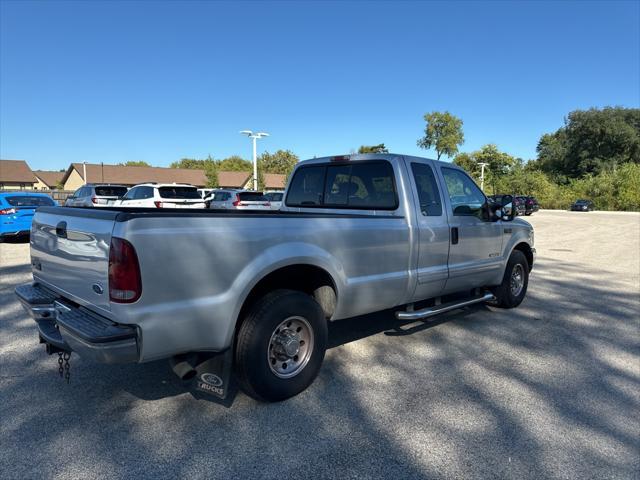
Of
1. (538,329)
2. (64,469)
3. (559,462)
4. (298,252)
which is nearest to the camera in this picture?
(64,469)

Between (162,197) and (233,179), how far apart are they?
6223cm

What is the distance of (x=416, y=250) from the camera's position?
13.8ft

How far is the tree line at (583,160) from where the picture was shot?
5006cm

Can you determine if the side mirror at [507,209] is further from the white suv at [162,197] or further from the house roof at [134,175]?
the house roof at [134,175]

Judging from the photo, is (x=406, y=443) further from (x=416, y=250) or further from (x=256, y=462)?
(x=416, y=250)

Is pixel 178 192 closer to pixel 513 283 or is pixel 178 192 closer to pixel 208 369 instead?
pixel 513 283

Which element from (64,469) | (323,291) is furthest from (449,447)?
(64,469)

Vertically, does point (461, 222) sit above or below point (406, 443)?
above

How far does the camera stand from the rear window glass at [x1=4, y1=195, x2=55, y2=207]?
1201 centimetres

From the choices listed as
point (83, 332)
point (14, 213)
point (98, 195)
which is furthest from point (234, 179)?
point (83, 332)

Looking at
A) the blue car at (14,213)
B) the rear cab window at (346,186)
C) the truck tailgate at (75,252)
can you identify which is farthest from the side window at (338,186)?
the blue car at (14,213)

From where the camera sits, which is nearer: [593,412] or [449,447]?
[449,447]

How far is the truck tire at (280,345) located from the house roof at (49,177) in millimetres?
94213

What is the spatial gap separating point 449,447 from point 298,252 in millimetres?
1664
